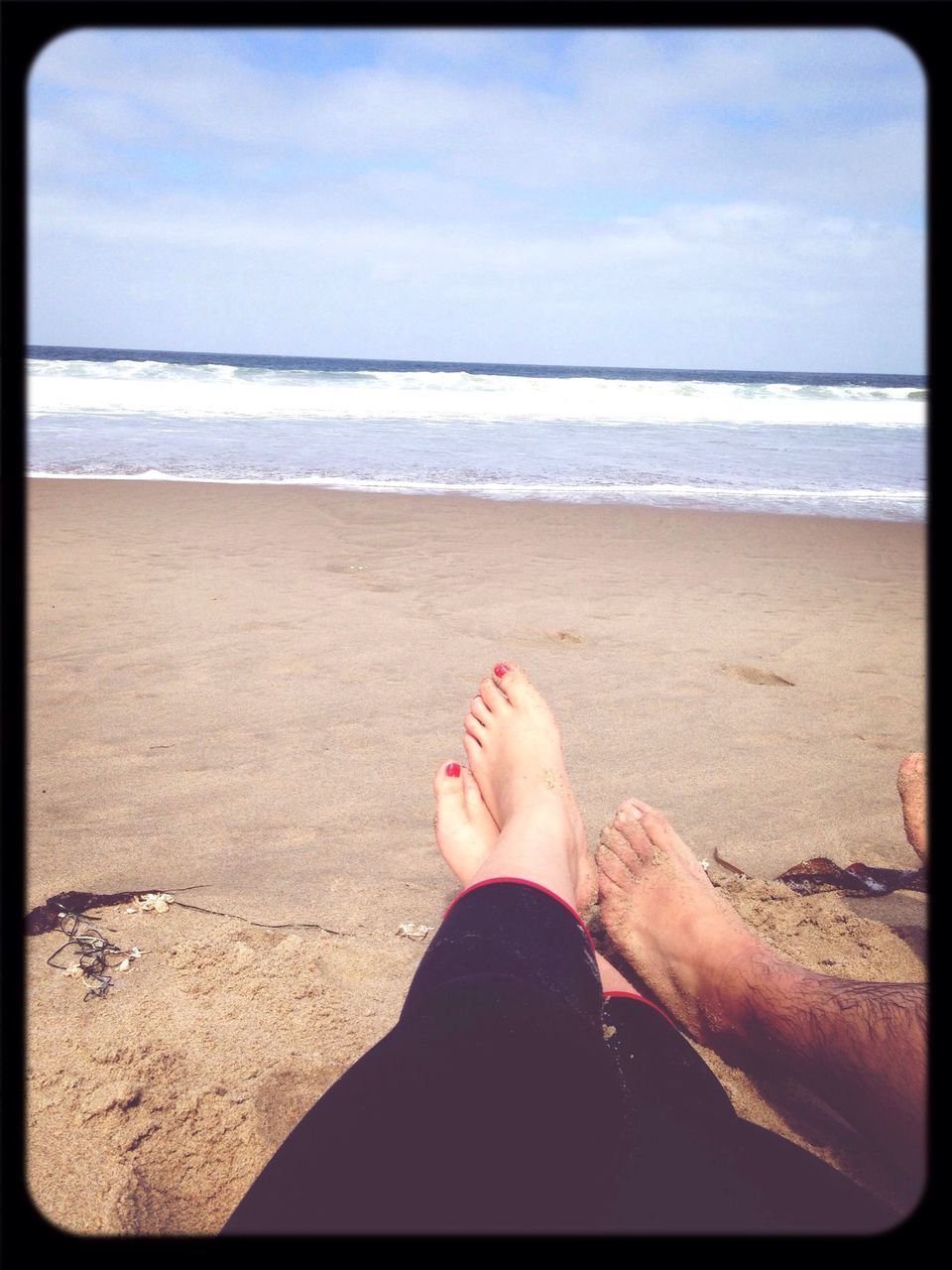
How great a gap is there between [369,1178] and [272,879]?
96 cm

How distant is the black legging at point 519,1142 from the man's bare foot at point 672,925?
38 centimetres

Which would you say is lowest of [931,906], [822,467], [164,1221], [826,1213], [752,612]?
[164,1221]

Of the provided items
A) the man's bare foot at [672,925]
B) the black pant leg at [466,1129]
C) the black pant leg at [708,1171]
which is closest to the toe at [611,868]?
the man's bare foot at [672,925]

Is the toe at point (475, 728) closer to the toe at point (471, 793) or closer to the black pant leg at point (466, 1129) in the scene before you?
the toe at point (471, 793)

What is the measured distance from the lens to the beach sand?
3.98ft

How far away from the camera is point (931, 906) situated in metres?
1.17

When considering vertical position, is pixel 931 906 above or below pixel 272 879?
above

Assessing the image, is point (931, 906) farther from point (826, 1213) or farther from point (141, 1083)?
point (141, 1083)

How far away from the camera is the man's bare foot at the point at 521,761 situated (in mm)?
1669

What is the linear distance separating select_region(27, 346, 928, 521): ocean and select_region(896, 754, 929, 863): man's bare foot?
474 centimetres

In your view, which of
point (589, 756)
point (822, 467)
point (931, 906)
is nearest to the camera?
point (931, 906)

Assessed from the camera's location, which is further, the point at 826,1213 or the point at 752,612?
the point at 752,612

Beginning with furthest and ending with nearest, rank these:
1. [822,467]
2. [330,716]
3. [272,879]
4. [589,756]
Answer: [822,467] → [330,716] → [589,756] → [272,879]

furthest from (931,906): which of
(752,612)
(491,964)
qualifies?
(752,612)
